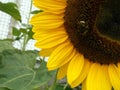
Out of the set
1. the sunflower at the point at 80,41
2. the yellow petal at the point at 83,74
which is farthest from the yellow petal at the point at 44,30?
the yellow petal at the point at 83,74

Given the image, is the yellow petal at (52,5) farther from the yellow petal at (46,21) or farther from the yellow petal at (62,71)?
→ the yellow petal at (62,71)

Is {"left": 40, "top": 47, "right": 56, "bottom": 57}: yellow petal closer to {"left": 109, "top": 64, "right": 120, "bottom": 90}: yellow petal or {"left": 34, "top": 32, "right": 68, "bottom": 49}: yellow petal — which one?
{"left": 34, "top": 32, "right": 68, "bottom": 49}: yellow petal

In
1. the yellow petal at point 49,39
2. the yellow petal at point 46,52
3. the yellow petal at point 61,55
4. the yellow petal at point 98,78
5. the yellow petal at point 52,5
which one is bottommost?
the yellow petal at point 98,78

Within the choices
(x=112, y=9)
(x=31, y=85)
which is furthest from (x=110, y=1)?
(x=31, y=85)

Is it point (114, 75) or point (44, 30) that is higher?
point (44, 30)

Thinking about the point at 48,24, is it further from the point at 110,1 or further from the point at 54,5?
the point at 110,1

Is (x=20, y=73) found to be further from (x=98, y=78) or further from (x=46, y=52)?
(x=98, y=78)

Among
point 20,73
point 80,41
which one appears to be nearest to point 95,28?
point 80,41

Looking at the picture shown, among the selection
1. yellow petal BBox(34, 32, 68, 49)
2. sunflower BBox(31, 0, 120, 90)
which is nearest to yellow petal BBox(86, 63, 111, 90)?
sunflower BBox(31, 0, 120, 90)
